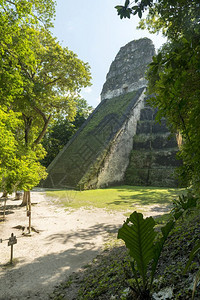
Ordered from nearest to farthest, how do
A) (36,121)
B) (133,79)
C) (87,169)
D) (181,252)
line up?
(181,252)
(36,121)
(87,169)
(133,79)

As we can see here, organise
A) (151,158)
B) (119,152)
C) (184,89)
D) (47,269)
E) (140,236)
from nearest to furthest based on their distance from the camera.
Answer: (140,236) → (184,89) → (47,269) → (119,152) → (151,158)

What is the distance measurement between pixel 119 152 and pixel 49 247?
37.0 ft

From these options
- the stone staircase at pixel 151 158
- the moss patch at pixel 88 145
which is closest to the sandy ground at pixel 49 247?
the moss patch at pixel 88 145

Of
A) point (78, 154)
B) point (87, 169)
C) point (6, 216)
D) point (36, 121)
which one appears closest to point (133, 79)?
point (78, 154)

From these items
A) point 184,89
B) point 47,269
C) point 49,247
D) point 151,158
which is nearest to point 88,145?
point 151,158

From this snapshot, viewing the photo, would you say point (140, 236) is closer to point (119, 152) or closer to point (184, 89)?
point (184, 89)

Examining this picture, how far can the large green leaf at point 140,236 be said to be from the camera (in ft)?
4.39

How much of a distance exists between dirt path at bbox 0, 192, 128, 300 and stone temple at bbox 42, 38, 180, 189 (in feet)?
17.1

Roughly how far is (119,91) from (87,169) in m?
15.0

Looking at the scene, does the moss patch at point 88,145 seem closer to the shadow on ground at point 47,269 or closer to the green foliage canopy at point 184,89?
the shadow on ground at point 47,269

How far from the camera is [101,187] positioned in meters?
13.6

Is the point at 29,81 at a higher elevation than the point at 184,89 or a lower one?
higher

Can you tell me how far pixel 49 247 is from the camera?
476cm

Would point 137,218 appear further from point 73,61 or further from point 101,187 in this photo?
point 101,187
